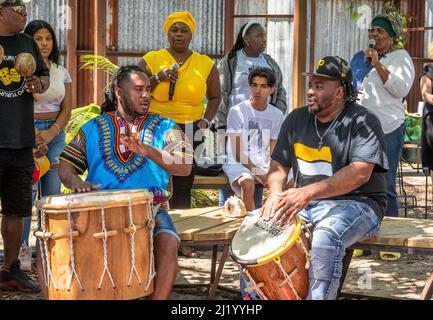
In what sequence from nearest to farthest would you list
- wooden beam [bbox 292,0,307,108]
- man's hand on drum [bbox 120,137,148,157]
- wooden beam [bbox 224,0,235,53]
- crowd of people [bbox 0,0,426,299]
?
man's hand on drum [bbox 120,137,148,157] < crowd of people [bbox 0,0,426,299] < wooden beam [bbox 292,0,307,108] < wooden beam [bbox 224,0,235,53]

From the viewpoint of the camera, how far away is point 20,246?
593cm

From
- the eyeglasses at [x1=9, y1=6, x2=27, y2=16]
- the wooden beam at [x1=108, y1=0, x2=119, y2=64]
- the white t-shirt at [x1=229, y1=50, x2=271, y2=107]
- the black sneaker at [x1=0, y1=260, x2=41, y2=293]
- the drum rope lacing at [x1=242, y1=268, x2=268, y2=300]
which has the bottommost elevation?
the black sneaker at [x1=0, y1=260, x2=41, y2=293]

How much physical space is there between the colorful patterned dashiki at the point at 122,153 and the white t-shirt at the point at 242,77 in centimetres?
233

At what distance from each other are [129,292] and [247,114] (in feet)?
9.56

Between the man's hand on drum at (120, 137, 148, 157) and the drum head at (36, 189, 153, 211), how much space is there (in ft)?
1.24

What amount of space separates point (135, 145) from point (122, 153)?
0.33 metres

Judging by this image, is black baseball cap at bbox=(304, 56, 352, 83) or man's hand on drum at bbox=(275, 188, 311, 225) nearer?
man's hand on drum at bbox=(275, 188, 311, 225)

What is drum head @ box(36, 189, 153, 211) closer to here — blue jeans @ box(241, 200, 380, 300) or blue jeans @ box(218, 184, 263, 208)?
blue jeans @ box(241, 200, 380, 300)

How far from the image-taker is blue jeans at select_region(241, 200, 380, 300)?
451cm

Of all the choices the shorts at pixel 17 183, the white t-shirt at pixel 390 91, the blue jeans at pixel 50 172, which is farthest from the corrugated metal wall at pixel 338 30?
the shorts at pixel 17 183

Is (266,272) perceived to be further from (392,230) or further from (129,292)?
(392,230)

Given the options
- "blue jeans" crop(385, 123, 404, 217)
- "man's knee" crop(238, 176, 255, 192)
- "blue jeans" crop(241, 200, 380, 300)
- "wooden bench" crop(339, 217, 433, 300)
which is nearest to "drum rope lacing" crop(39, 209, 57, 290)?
"blue jeans" crop(241, 200, 380, 300)

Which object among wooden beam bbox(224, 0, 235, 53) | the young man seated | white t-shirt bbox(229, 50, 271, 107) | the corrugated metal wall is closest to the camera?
the young man seated

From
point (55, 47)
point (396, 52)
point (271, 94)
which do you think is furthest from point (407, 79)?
point (55, 47)
